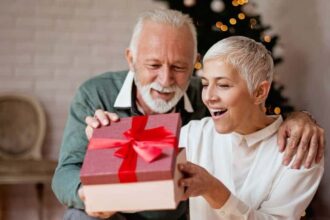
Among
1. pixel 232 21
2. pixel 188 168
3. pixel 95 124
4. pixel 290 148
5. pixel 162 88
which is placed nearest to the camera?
pixel 188 168

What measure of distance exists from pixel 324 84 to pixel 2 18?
2.25 m

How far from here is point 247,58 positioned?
51.5 inches

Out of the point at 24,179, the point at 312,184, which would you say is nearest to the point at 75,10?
the point at 24,179

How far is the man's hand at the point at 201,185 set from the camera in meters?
1.14

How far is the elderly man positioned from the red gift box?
0.35 m

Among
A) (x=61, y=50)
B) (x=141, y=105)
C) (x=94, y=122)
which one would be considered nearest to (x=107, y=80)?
(x=141, y=105)

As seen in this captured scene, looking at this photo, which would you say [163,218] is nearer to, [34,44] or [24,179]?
[24,179]

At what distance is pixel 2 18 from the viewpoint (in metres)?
3.65

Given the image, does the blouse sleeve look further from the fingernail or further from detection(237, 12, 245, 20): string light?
detection(237, 12, 245, 20): string light

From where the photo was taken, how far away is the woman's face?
131 centimetres

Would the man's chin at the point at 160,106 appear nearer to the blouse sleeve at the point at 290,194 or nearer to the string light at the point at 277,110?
the blouse sleeve at the point at 290,194

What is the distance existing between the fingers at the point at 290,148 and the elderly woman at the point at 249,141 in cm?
2

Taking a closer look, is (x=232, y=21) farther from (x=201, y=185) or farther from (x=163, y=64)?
(x=201, y=185)

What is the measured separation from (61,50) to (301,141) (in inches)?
105
